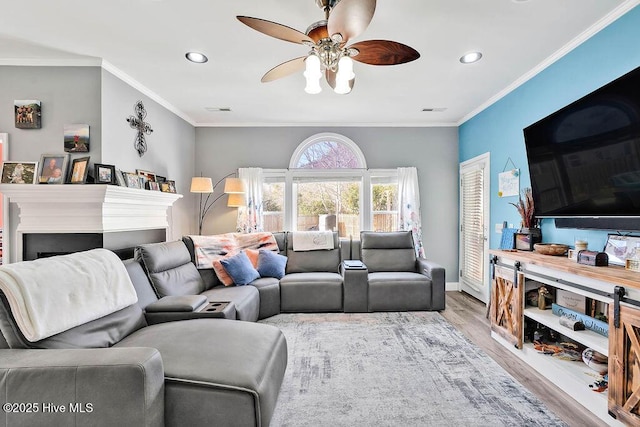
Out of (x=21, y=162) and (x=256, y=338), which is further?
(x=21, y=162)

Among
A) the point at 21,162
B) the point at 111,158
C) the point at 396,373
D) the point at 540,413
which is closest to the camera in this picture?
the point at 540,413

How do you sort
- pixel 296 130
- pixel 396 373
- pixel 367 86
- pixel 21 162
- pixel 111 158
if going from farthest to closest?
pixel 296 130, pixel 367 86, pixel 111 158, pixel 21 162, pixel 396 373

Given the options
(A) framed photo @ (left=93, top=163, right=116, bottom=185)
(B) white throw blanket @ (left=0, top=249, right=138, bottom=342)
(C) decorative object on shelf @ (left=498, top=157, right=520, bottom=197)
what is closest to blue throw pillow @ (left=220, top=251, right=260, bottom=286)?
(A) framed photo @ (left=93, top=163, right=116, bottom=185)

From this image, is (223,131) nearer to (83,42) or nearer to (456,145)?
(83,42)

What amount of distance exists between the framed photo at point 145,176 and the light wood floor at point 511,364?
359 centimetres

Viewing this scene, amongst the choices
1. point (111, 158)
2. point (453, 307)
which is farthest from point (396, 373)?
point (111, 158)

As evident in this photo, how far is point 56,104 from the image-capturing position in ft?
9.36

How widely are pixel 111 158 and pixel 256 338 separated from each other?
2.23m

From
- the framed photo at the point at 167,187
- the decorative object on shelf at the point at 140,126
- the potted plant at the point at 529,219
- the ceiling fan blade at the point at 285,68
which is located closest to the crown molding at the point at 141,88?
the decorative object on shelf at the point at 140,126

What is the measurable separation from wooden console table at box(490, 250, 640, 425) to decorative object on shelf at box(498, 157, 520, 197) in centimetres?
88

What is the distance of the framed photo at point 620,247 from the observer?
6.57ft

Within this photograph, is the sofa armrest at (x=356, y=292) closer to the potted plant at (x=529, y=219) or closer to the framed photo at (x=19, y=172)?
the potted plant at (x=529, y=219)

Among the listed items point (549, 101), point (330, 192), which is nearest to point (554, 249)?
point (549, 101)

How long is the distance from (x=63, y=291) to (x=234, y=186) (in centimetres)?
294
